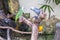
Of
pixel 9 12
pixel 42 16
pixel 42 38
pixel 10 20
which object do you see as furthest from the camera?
pixel 9 12

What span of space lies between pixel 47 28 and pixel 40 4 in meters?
0.48

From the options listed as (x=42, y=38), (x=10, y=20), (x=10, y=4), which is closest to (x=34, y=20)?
(x=42, y=38)

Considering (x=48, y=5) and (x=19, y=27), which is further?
(x=48, y=5)

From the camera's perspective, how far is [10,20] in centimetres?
247

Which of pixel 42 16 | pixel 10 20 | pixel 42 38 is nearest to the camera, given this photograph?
pixel 42 16

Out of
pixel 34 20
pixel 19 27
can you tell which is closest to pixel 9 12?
pixel 19 27

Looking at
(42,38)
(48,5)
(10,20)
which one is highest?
(48,5)

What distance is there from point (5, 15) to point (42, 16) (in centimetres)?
193

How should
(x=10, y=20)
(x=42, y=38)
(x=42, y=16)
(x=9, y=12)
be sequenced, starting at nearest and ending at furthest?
1. (x=42, y=16)
2. (x=42, y=38)
3. (x=10, y=20)
4. (x=9, y=12)

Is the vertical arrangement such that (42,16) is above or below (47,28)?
above

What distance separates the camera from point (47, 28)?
244cm

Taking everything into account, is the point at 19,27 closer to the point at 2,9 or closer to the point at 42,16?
the point at 2,9

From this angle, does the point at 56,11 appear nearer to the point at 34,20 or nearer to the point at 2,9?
the point at 2,9

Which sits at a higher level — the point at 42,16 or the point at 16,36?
the point at 42,16
